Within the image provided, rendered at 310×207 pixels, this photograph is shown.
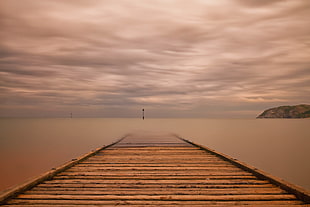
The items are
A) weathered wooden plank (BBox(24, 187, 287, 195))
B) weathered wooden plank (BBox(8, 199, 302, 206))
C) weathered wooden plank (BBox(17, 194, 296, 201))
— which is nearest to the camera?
weathered wooden plank (BBox(8, 199, 302, 206))

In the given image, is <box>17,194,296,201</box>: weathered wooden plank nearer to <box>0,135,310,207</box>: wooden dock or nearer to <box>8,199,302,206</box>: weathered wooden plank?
<box>0,135,310,207</box>: wooden dock

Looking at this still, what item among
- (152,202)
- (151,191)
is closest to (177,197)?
(152,202)

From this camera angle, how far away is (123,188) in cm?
527

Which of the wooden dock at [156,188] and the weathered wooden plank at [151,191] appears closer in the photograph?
the wooden dock at [156,188]

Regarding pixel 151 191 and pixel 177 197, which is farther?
pixel 151 191

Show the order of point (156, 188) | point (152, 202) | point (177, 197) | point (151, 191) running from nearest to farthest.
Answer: point (152, 202) → point (177, 197) → point (151, 191) → point (156, 188)

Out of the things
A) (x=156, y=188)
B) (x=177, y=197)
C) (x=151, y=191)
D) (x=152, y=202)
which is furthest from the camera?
(x=156, y=188)

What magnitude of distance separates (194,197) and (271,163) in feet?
52.3

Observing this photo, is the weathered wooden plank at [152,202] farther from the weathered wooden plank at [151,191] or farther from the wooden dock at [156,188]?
the weathered wooden plank at [151,191]

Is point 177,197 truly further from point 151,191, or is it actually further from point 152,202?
point 151,191

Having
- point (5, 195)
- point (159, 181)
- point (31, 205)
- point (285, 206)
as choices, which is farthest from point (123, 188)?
point (285, 206)

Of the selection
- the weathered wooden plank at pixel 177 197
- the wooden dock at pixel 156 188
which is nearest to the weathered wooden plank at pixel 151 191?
the wooden dock at pixel 156 188

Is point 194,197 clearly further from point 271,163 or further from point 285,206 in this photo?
point 271,163

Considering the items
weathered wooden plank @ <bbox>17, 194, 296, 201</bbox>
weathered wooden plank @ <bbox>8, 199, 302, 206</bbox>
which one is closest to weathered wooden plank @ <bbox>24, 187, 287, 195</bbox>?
weathered wooden plank @ <bbox>17, 194, 296, 201</bbox>
